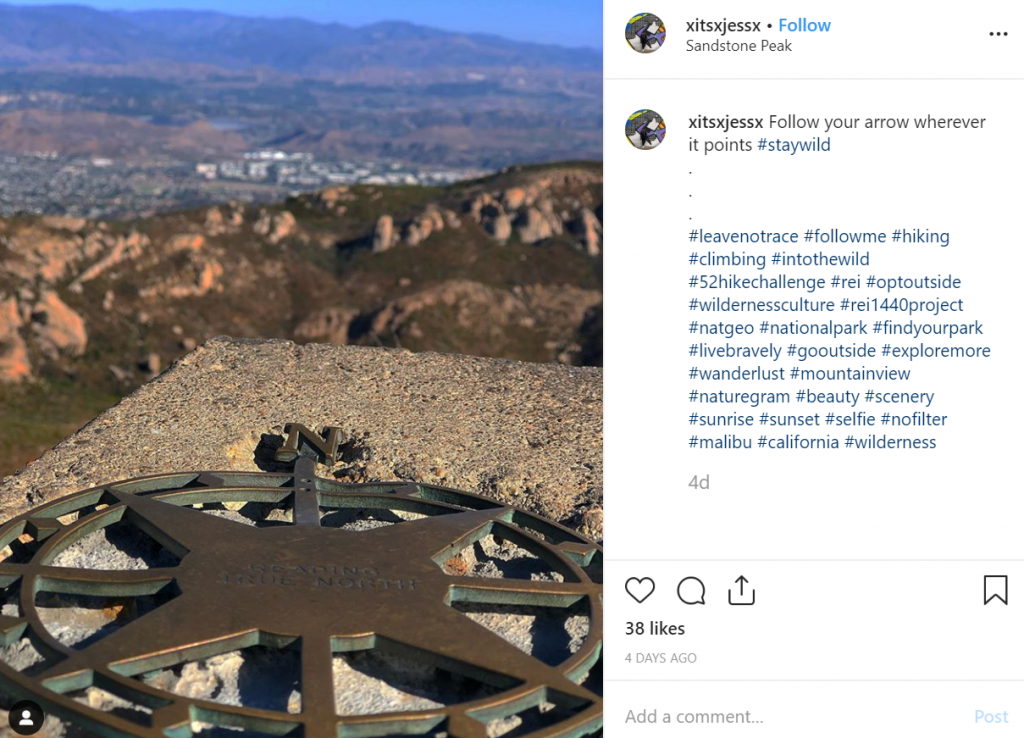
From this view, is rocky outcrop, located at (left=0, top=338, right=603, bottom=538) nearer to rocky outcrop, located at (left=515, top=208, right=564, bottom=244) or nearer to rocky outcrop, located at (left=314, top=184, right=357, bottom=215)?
rocky outcrop, located at (left=515, top=208, right=564, bottom=244)

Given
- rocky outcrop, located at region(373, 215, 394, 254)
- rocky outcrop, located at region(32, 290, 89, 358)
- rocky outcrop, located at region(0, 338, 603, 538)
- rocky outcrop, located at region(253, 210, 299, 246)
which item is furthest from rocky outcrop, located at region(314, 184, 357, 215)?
rocky outcrop, located at region(0, 338, 603, 538)

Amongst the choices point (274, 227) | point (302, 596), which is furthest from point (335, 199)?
point (302, 596)

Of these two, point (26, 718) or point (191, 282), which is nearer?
point (26, 718)

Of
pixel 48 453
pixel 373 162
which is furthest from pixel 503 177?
pixel 373 162

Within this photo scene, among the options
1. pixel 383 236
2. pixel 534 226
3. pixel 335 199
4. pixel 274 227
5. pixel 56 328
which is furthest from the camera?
pixel 335 199
